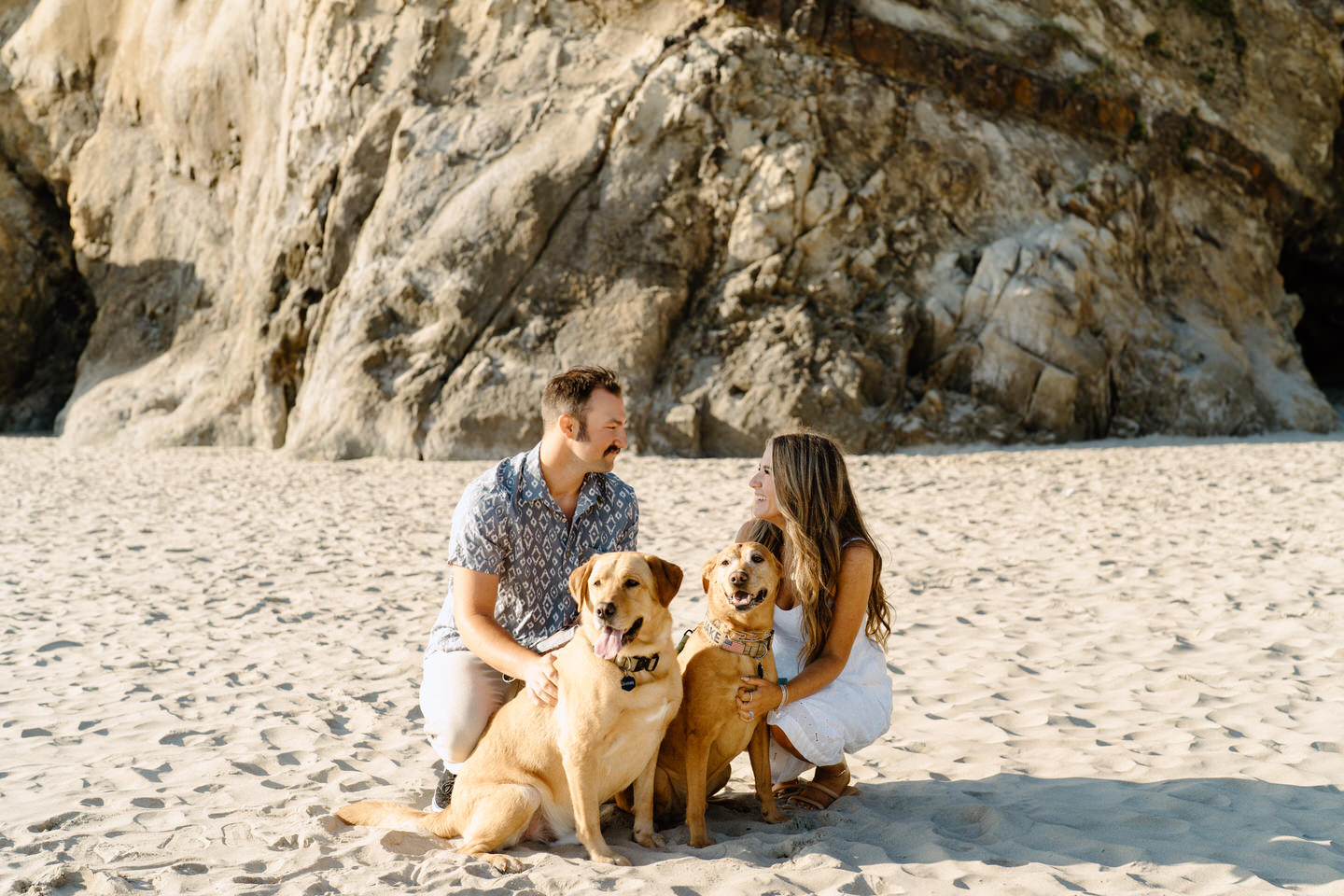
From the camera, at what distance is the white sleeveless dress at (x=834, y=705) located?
3.64 meters

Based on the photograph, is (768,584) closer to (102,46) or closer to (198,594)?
(198,594)

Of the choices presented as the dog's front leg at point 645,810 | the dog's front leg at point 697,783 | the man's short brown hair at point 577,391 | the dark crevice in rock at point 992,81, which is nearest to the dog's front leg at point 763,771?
the dog's front leg at point 697,783

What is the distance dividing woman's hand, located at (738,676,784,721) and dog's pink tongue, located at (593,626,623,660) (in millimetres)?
526

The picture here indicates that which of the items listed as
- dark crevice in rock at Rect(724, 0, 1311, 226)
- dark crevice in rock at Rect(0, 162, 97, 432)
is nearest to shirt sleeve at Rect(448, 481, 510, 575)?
dark crevice in rock at Rect(724, 0, 1311, 226)

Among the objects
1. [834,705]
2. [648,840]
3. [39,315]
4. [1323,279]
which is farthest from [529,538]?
[39,315]

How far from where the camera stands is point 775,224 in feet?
52.0

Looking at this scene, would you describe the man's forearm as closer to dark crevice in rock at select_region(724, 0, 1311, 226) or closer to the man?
the man

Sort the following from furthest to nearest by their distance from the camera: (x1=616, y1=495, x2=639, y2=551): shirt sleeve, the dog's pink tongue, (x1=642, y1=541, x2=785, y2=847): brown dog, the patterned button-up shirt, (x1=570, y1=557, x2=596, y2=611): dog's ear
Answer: (x1=616, y1=495, x2=639, y2=551): shirt sleeve, the patterned button-up shirt, (x1=642, y1=541, x2=785, y2=847): brown dog, (x1=570, y1=557, x2=596, y2=611): dog's ear, the dog's pink tongue

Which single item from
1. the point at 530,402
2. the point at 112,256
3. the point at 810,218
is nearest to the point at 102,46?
the point at 112,256

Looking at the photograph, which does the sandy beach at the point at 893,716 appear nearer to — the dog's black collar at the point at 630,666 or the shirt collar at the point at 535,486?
the dog's black collar at the point at 630,666

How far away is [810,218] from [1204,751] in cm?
1278

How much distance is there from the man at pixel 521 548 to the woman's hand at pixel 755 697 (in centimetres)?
76

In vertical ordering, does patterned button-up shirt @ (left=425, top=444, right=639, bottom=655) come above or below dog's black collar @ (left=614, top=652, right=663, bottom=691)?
above

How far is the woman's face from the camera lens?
380cm
